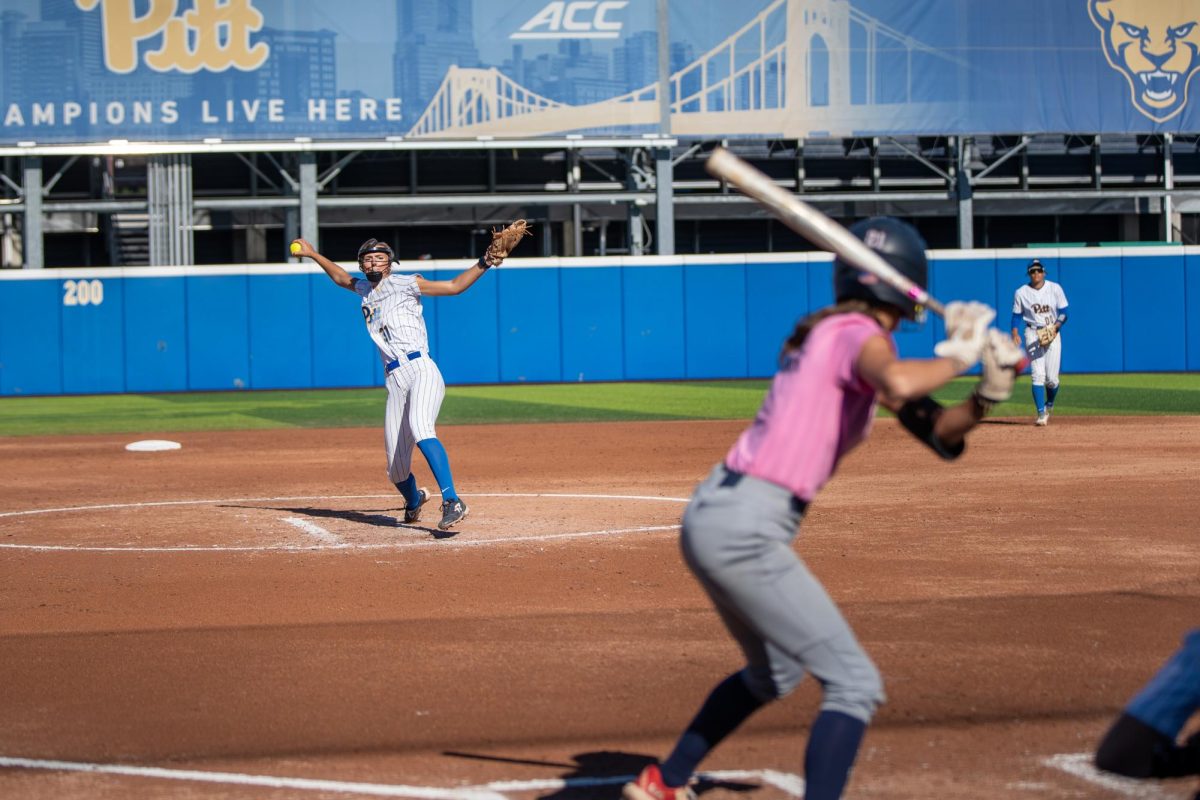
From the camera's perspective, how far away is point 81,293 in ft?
98.3

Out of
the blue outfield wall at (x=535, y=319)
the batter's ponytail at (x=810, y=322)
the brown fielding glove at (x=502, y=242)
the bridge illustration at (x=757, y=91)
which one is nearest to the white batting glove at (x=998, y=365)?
the batter's ponytail at (x=810, y=322)

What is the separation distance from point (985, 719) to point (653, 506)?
6.51 metres

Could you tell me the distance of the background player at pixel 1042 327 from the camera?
18.3 metres

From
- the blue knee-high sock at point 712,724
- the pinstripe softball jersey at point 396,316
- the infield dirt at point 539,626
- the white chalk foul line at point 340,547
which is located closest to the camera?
the blue knee-high sock at point 712,724

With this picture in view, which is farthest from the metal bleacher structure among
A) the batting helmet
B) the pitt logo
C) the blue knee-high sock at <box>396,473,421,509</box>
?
the batting helmet

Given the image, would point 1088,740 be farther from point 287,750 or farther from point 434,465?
point 434,465

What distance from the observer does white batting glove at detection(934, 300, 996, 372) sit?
4.04 meters

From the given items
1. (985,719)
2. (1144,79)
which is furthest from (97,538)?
(1144,79)

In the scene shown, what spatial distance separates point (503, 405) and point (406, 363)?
1424 cm

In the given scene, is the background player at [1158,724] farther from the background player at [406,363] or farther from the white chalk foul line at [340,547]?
the background player at [406,363]

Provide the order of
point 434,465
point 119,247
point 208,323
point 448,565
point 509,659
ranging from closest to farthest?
point 509,659 < point 448,565 < point 434,465 < point 208,323 < point 119,247

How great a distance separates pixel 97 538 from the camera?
36.3 ft

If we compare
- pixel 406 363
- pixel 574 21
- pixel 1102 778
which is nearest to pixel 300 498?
pixel 406 363

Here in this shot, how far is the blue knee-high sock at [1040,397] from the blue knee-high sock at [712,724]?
14.6 metres
